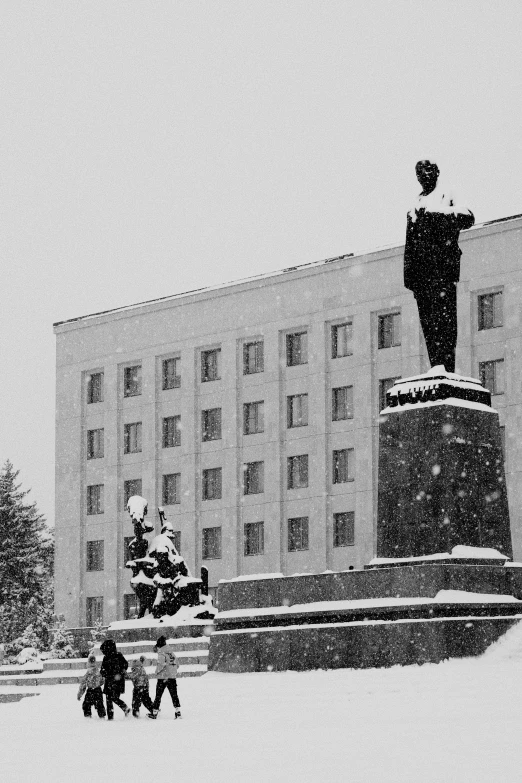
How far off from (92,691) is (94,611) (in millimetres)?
43714

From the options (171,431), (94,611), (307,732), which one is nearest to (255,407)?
(171,431)

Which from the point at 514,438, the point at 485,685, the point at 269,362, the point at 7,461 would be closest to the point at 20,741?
the point at 485,685

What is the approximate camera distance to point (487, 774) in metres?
12.1

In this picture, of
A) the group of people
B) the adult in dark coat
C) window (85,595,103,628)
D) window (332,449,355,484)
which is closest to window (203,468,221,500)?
window (332,449,355,484)

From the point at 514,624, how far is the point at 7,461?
172 feet

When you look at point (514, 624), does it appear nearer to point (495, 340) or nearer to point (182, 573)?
point (182, 573)

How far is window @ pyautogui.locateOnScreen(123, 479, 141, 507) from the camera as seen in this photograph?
6451cm

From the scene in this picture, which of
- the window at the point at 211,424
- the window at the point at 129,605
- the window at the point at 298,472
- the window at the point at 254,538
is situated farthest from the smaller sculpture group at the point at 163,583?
the window at the point at 129,605

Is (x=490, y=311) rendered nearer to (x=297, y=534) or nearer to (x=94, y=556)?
(x=297, y=534)

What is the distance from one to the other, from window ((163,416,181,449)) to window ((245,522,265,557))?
17.5ft

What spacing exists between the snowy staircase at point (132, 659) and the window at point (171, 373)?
92.5 ft

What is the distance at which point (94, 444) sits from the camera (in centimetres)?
6688

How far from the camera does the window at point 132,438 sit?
213ft

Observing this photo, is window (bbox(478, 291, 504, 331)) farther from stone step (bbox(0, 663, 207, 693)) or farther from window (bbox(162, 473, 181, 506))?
stone step (bbox(0, 663, 207, 693))
